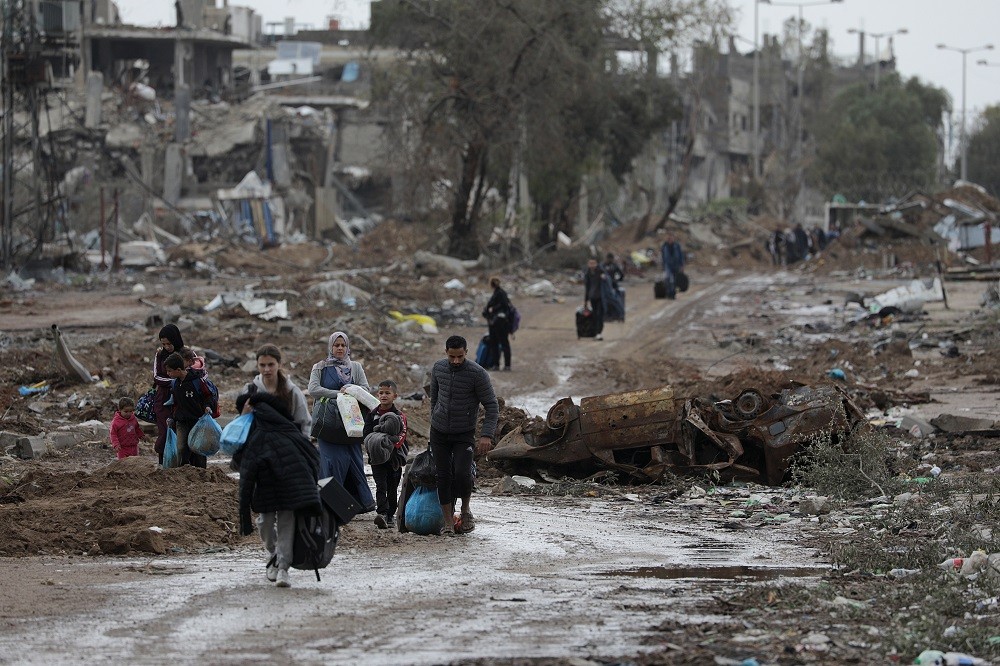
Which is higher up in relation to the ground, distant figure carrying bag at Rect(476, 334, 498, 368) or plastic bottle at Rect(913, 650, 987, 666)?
plastic bottle at Rect(913, 650, 987, 666)

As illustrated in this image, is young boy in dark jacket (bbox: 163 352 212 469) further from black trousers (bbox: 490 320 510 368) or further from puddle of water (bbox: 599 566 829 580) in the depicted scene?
black trousers (bbox: 490 320 510 368)

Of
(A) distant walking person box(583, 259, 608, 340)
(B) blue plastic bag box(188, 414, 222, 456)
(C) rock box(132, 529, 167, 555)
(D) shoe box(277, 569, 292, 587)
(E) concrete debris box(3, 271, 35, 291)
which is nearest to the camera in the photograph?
→ (D) shoe box(277, 569, 292, 587)

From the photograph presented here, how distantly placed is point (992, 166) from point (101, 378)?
8126 cm

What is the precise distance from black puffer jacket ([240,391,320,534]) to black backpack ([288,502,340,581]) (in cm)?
13

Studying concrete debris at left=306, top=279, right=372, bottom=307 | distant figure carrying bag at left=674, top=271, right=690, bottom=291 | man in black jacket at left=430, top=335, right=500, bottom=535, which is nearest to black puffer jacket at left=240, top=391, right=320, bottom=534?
man in black jacket at left=430, top=335, right=500, bottom=535

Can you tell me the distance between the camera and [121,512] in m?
9.67

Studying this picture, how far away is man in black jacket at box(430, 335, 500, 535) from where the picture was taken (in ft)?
31.7

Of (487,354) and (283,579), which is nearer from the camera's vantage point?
(283,579)

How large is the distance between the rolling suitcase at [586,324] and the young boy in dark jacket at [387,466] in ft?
47.8

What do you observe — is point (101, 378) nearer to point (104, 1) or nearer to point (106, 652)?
point (106, 652)

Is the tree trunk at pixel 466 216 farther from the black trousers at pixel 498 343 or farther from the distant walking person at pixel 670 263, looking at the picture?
the black trousers at pixel 498 343

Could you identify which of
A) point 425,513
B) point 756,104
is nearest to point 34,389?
point 425,513

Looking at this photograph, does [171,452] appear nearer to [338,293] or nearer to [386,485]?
[386,485]

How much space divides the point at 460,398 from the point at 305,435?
6.31 ft
